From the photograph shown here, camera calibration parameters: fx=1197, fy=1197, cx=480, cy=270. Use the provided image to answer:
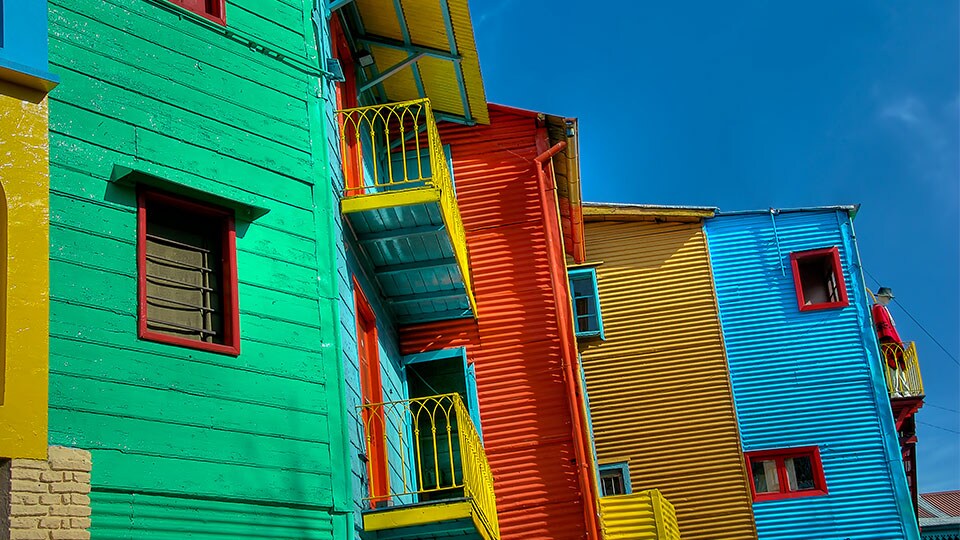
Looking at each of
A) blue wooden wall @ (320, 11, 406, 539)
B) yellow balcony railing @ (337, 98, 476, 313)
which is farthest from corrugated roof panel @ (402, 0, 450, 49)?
blue wooden wall @ (320, 11, 406, 539)

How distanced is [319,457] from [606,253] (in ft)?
52.2

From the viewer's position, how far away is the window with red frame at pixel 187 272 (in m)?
9.91

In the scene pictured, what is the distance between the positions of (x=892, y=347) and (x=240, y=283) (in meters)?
17.8

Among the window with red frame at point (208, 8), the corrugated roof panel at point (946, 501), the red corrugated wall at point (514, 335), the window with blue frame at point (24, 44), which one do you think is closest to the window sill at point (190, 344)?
the window with blue frame at point (24, 44)

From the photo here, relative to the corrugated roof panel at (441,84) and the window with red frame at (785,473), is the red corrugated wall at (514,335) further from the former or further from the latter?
the window with red frame at (785,473)

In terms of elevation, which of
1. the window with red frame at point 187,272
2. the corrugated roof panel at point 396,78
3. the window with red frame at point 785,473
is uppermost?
the corrugated roof panel at point 396,78

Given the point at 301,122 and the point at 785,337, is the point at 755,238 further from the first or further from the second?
the point at 301,122

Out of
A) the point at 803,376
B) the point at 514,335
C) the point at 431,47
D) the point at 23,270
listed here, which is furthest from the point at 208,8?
the point at 803,376

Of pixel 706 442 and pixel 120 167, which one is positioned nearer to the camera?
pixel 120 167

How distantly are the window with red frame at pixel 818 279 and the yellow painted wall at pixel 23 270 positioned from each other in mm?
18593

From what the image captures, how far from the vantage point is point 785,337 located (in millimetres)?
24656

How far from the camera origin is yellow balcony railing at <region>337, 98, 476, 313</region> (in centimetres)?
1280

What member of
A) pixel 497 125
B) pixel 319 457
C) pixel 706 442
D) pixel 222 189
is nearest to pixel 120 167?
pixel 222 189

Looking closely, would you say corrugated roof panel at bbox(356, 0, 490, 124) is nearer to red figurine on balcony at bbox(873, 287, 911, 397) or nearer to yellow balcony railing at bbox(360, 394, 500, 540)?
yellow balcony railing at bbox(360, 394, 500, 540)
